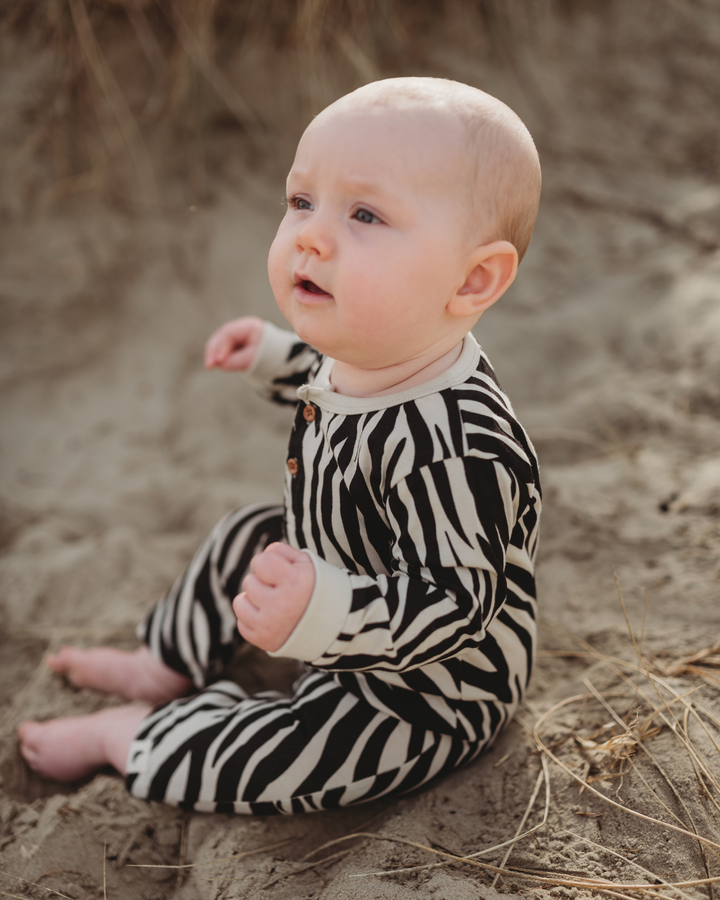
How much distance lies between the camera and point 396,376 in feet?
3.18

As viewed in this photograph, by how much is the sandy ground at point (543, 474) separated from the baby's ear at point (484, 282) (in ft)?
2.25

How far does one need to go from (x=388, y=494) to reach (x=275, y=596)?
19 centimetres

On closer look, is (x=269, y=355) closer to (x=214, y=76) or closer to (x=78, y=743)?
(x=78, y=743)

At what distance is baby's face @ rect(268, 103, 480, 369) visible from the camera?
0.83 metres

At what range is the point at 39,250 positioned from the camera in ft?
7.73

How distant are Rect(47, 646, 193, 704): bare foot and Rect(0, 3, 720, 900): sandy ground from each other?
0.11 ft

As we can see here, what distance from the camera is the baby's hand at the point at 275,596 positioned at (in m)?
0.84

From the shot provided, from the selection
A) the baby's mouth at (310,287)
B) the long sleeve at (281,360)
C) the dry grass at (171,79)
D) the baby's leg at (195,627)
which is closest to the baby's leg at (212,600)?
the baby's leg at (195,627)

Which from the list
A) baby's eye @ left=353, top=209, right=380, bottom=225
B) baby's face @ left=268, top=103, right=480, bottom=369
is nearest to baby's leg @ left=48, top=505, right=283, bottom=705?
baby's face @ left=268, top=103, right=480, bottom=369

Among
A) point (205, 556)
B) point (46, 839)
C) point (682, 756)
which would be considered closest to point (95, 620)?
point (205, 556)

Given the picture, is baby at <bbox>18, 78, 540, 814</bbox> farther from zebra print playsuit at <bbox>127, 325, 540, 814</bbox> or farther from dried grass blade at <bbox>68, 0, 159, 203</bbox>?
dried grass blade at <bbox>68, 0, 159, 203</bbox>

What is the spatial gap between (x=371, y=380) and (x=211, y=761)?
618 mm

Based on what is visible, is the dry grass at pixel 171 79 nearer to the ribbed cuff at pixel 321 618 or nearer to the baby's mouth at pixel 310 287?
the baby's mouth at pixel 310 287

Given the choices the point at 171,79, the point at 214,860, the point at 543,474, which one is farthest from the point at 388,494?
the point at 171,79
